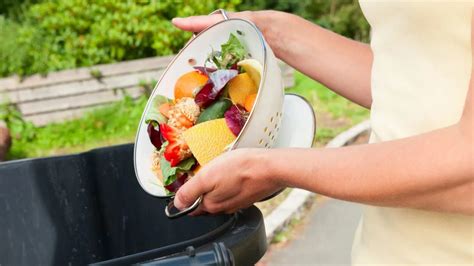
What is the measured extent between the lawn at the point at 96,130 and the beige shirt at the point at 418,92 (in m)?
4.30

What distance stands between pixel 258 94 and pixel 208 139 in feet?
0.45

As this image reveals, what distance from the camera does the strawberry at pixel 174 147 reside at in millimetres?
1512

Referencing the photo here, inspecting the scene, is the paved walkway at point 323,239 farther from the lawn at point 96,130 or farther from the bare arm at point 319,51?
the bare arm at point 319,51

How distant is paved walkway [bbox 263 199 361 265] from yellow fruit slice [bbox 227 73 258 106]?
7.75 feet

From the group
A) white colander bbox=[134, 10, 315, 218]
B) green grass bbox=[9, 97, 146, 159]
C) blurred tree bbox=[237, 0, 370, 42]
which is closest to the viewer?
white colander bbox=[134, 10, 315, 218]

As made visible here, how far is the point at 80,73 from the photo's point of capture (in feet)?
20.6

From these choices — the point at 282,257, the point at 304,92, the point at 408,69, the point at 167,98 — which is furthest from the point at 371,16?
the point at 304,92

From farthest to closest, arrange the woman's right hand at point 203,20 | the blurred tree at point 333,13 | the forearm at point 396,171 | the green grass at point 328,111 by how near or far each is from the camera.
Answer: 1. the blurred tree at point 333,13
2. the green grass at point 328,111
3. the woman's right hand at point 203,20
4. the forearm at point 396,171

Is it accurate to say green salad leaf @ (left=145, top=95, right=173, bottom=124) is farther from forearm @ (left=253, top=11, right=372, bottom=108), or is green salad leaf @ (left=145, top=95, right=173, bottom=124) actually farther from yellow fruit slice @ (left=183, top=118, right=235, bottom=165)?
forearm @ (left=253, top=11, right=372, bottom=108)

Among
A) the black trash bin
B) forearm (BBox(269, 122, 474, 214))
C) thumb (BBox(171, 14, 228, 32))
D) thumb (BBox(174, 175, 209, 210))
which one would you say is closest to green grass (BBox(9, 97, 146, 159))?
the black trash bin

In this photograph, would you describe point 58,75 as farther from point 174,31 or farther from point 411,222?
point 411,222

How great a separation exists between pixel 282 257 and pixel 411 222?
2689mm

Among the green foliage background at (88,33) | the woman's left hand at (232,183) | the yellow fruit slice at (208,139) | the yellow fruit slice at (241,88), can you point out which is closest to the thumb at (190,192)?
the woman's left hand at (232,183)

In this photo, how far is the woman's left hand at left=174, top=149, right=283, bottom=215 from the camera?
129cm
